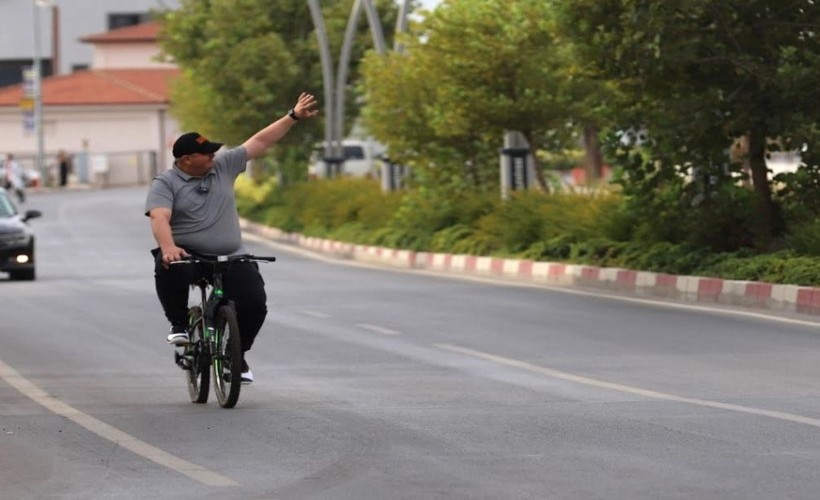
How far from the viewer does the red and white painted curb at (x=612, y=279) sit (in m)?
20.9

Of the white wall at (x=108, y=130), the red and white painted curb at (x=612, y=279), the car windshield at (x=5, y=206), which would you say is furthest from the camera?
the white wall at (x=108, y=130)

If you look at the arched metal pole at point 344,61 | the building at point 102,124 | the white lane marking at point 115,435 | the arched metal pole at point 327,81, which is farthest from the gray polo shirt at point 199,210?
the building at point 102,124

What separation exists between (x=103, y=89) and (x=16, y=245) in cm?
7717

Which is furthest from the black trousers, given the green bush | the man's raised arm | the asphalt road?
the green bush

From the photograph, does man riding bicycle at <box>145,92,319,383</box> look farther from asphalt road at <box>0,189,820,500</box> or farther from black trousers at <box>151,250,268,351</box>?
asphalt road at <box>0,189,820,500</box>

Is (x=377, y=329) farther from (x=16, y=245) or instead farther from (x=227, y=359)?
(x=16, y=245)

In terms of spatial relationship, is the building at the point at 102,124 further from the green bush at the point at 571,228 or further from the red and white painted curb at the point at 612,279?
the red and white painted curb at the point at 612,279

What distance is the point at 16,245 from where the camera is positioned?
2966cm

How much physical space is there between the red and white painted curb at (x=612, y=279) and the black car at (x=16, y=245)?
6.06 metres

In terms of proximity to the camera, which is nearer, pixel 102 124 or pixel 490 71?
pixel 490 71

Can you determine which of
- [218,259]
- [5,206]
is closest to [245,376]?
[218,259]

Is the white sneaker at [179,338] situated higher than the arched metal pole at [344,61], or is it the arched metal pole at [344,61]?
the arched metal pole at [344,61]

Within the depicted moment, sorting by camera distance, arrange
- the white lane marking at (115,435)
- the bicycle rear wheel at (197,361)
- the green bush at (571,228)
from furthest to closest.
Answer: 1. the green bush at (571,228)
2. the bicycle rear wheel at (197,361)
3. the white lane marking at (115,435)

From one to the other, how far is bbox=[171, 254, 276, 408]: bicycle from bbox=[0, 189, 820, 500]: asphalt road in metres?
0.14
